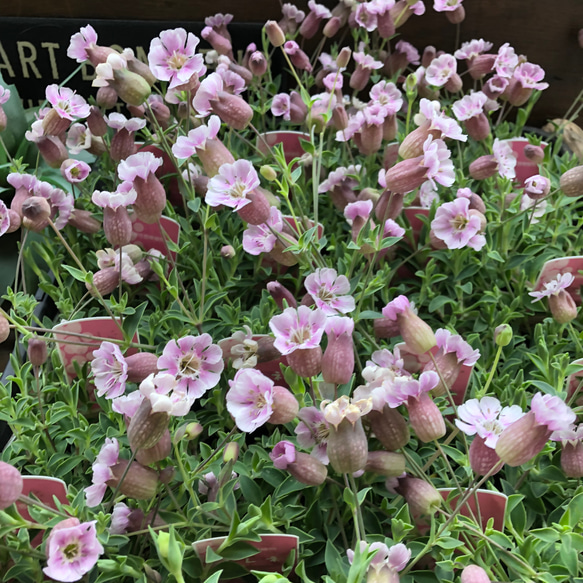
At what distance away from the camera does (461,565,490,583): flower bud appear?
2.00 feet

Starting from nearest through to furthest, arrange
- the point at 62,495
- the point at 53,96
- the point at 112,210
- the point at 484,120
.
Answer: the point at 62,495 < the point at 112,210 < the point at 53,96 < the point at 484,120

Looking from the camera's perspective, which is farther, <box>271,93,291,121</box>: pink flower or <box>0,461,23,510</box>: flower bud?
<box>271,93,291,121</box>: pink flower

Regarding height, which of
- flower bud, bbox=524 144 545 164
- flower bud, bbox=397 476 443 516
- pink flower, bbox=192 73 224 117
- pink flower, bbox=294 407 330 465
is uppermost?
pink flower, bbox=192 73 224 117

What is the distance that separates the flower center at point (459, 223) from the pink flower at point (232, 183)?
375 mm

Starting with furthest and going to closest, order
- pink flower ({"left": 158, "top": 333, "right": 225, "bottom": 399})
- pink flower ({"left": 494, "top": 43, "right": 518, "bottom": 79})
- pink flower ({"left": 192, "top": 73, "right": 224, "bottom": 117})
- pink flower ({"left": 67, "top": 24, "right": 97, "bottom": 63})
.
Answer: pink flower ({"left": 494, "top": 43, "right": 518, "bottom": 79}), pink flower ({"left": 67, "top": 24, "right": 97, "bottom": 63}), pink flower ({"left": 192, "top": 73, "right": 224, "bottom": 117}), pink flower ({"left": 158, "top": 333, "right": 225, "bottom": 399})

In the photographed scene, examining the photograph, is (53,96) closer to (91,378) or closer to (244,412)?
(91,378)

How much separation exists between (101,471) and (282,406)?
0.23 m

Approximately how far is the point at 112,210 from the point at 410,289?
571 mm

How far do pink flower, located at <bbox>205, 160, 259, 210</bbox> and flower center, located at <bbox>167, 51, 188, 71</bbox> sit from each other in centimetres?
24

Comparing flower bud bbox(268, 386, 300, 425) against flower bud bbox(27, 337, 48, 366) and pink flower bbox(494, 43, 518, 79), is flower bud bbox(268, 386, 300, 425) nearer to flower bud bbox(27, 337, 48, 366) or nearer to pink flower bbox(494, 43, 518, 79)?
flower bud bbox(27, 337, 48, 366)

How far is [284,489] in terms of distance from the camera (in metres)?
0.75

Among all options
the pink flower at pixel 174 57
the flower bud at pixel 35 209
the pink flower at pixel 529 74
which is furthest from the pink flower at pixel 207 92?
the pink flower at pixel 529 74

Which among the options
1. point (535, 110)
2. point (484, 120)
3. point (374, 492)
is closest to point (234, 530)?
point (374, 492)

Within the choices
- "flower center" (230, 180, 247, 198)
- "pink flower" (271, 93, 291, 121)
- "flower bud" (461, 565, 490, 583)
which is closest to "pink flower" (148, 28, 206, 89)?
"flower center" (230, 180, 247, 198)
